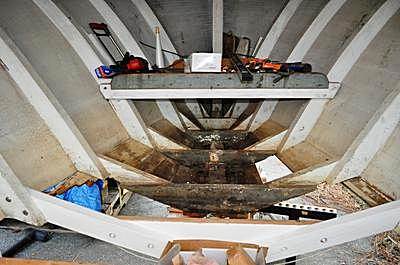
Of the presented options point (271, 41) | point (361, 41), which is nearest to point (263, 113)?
point (271, 41)

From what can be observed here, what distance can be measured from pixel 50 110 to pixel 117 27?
38.3 inches

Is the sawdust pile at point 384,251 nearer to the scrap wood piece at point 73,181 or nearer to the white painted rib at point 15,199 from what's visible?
the scrap wood piece at point 73,181

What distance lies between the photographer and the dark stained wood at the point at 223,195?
4.77 feet

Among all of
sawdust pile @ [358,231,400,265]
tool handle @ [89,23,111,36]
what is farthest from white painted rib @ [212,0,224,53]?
sawdust pile @ [358,231,400,265]

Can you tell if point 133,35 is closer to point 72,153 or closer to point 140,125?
point 140,125

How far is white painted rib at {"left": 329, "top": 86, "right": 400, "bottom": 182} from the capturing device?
1.24 metres

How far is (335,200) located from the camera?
2.38 meters

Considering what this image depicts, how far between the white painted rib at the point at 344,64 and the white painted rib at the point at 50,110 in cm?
120

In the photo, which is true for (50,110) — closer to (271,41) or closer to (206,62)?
(206,62)

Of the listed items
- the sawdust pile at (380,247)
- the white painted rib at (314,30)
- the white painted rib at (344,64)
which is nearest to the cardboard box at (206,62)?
the white painted rib at (344,64)

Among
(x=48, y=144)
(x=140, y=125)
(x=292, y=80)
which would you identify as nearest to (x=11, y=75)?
(x=48, y=144)

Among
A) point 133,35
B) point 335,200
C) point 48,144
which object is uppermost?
point 133,35

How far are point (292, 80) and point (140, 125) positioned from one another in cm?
98

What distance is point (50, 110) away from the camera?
4.43 feet
